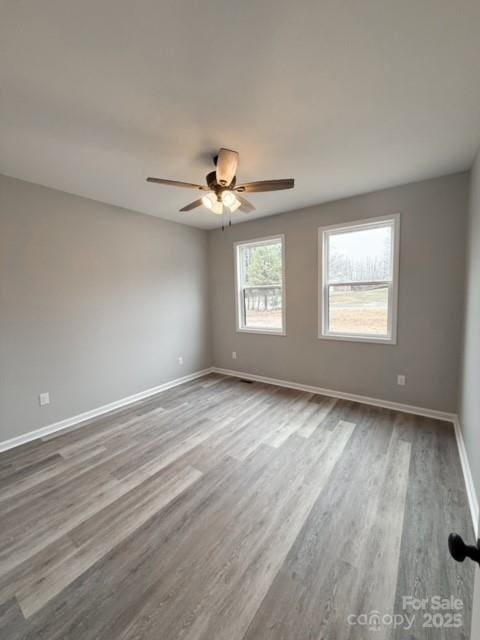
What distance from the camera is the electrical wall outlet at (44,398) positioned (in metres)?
2.81

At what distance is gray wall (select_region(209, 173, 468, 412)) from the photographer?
2.78 m

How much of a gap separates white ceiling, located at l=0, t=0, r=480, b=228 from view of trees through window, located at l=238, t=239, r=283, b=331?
65.0 inches

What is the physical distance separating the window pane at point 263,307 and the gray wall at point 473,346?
2.25 metres

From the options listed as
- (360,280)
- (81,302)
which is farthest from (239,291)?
(81,302)

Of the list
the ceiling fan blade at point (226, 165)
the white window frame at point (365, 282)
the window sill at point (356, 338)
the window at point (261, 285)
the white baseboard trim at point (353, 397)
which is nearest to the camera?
the ceiling fan blade at point (226, 165)

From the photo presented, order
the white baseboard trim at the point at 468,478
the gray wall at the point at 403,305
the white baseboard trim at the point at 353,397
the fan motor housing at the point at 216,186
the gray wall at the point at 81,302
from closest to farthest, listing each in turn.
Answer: the white baseboard trim at the point at 468,478 → the fan motor housing at the point at 216,186 → the gray wall at the point at 81,302 → the gray wall at the point at 403,305 → the white baseboard trim at the point at 353,397

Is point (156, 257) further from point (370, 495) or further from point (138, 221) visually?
point (370, 495)

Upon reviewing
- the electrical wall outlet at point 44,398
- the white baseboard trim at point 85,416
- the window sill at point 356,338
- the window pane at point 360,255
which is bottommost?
the white baseboard trim at point 85,416

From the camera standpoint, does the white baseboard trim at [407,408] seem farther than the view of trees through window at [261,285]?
No

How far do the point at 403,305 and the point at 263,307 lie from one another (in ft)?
6.55

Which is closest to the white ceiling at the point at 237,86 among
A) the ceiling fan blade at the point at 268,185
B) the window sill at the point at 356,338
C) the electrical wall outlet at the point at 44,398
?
the ceiling fan blade at the point at 268,185

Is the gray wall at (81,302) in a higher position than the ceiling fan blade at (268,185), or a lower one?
lower

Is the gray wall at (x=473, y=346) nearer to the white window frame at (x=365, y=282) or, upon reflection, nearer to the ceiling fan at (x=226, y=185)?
the white window frame at (x=365, y=282)

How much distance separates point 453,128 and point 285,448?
2.92m
